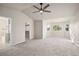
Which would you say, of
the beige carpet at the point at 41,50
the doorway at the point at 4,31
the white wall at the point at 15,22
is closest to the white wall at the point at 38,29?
the white wall at the point at 15,22

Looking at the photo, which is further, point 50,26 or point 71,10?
point 50,26

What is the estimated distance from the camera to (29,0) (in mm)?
1207

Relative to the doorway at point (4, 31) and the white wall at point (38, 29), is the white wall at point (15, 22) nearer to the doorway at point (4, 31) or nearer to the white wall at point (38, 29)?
the doorway at point (4, 31)

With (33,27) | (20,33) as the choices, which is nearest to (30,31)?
(33,27)

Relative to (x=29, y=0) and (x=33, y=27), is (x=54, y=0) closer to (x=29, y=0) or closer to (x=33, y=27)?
(x=29, y=0)

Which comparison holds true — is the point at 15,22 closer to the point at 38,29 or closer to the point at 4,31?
the point at 4,31

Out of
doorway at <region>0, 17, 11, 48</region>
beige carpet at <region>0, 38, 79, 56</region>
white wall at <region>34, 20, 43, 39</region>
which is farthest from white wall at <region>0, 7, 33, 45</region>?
white wall at <region>34, 20, 43, 39</region>

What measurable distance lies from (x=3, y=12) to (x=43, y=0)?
4.50m

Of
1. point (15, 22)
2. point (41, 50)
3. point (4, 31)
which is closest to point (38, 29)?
point (4, 31)

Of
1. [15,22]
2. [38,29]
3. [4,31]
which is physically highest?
[15,22]

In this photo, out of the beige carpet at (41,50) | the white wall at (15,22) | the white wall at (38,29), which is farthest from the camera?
the white wall at (38,29)

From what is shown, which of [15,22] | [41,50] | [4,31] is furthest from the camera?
[4,31]

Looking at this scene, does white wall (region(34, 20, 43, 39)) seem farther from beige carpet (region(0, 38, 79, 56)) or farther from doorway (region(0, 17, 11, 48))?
beige carpet (region(0, 38, 79, 56))

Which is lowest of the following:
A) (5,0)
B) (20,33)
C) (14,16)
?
(20,33)
